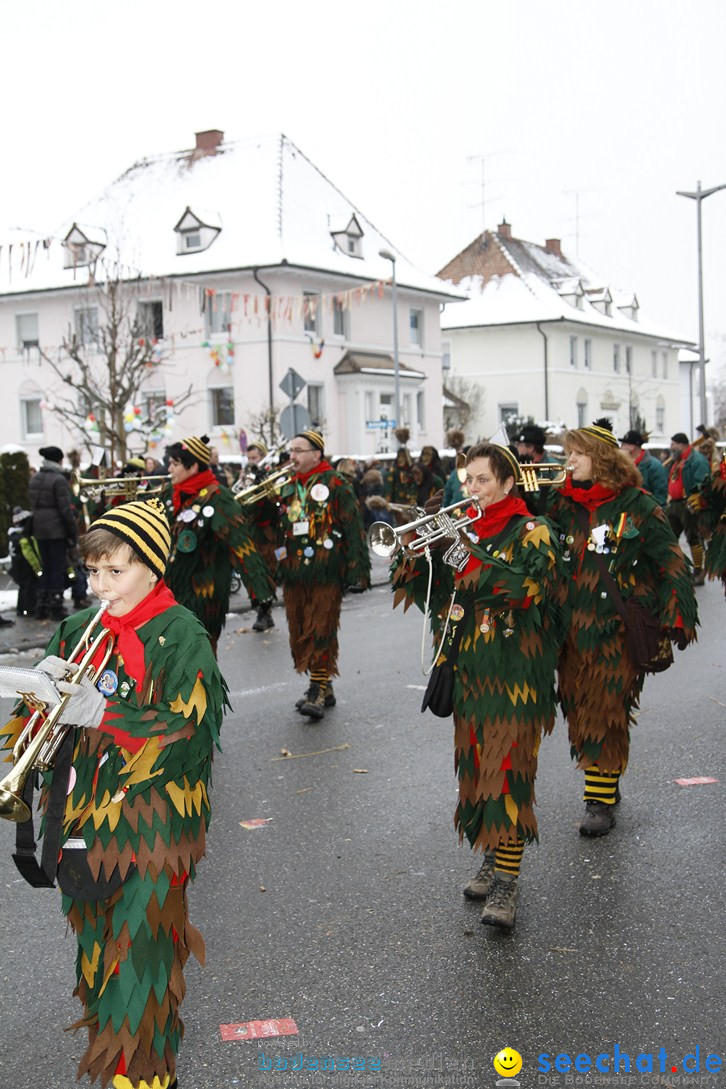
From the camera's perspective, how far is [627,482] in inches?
225

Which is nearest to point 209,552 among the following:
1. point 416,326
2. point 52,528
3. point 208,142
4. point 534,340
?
point 52,528

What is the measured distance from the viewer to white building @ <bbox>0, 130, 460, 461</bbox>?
38219 mm

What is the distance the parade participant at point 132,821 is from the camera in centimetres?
300

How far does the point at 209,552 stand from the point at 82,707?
4.93 m

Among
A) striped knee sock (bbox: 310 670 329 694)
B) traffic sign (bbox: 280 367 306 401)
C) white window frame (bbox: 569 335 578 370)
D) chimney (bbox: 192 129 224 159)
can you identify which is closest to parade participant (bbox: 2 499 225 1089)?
striped knee sock (bbox: 310 670 329 694)

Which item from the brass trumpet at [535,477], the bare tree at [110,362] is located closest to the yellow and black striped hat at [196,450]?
the brass trumpet at [535,477]

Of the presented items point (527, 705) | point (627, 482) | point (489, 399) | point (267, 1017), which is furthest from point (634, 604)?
point (489, 399)

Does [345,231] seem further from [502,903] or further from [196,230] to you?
[502,903]

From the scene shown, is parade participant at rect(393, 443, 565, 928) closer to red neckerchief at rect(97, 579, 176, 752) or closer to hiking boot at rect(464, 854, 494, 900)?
hiking boot at rect(464, 854, 494, 900)

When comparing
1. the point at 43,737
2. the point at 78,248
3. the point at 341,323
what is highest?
the point at 78,248

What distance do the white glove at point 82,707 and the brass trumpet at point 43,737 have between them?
0.01 metres

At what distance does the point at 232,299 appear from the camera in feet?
123

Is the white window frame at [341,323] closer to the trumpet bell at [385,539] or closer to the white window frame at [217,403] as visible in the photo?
the white window frame at [217,403]

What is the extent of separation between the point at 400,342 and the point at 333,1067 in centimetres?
4142
